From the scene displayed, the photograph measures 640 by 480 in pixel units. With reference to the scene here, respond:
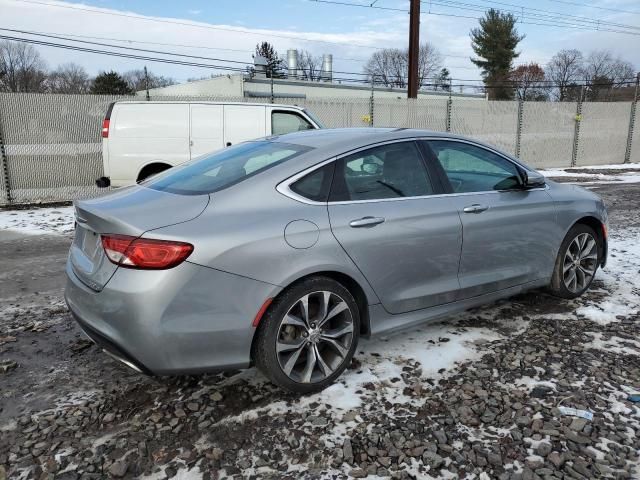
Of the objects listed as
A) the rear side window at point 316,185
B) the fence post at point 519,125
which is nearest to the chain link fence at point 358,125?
the fence post at point 519,125

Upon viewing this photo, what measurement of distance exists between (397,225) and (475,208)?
0.79 meters

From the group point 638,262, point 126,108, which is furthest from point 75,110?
point 638,262

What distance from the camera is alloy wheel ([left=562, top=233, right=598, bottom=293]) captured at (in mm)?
4457

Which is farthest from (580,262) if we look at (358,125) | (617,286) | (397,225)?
(358,125)

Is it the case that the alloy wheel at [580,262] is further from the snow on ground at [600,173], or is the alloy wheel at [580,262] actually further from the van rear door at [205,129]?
the snow on ground at [600,173]

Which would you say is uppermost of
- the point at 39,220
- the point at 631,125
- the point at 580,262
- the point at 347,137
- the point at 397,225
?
the point at 631,125

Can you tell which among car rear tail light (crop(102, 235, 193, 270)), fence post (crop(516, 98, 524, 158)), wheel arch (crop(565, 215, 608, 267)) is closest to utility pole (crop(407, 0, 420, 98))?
fence post (crop(516, 98, 524, 158))

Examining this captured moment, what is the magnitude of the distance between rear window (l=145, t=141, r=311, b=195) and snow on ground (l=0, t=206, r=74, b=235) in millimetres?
4940

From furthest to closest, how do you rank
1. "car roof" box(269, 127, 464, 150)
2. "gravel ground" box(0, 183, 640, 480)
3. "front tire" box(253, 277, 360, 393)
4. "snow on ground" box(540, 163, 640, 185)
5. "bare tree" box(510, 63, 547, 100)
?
"bare tree" box(510, 63, 547, 100) < "snow on ground" box(540, 163, 640, 185) < "car roof" box(269, 127, 464, 150) < "front tire" box(253, 277, 360, 393) < "gravel ground" box(0, 183, 640, 480)

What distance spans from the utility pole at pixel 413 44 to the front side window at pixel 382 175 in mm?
15035

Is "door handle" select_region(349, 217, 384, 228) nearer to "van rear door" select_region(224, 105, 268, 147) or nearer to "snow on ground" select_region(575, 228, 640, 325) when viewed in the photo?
"snow on ground" select_region(575, 228, 640, 325)

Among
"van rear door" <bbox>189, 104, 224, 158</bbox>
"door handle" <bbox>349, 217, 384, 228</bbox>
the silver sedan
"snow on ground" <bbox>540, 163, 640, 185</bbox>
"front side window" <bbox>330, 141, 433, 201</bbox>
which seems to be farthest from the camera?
"snow on ground" <bbox>540, 163, 640, 185</bbox>

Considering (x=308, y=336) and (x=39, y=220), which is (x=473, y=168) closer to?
(x=308, y=336)

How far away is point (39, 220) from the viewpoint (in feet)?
28.4
